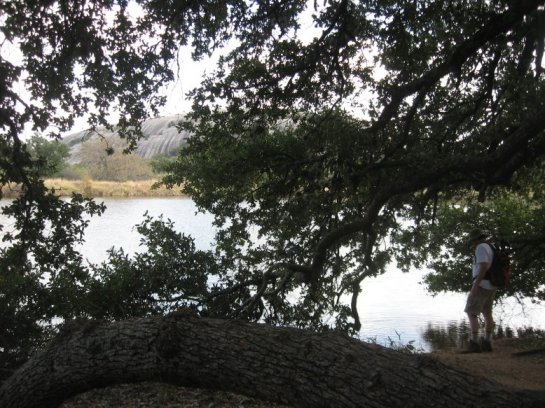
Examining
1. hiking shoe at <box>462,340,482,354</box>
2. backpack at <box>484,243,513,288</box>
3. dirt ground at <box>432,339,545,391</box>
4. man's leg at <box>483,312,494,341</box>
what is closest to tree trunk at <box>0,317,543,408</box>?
dirt ground at <box>432,339,545,391</box>

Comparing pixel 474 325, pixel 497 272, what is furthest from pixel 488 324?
pixel 497 272

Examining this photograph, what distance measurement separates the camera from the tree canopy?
4824 mm

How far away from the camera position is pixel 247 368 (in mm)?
2652

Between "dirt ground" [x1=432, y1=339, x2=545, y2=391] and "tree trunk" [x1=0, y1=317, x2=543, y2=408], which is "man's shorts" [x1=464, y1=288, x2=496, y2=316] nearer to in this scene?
"dirt ground" [x1=432, y1=339, x2=545, y2=391]

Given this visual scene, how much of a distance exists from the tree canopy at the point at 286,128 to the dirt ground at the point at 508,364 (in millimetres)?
1724

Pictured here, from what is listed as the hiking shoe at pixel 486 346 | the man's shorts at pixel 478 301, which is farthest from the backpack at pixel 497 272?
the hiking shoe at pixel 486 346

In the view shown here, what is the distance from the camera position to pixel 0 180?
4570 mm

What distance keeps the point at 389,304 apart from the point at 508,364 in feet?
19.7

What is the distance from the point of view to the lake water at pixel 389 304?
973cm

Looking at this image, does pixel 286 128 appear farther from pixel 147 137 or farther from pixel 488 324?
pixel 488 324

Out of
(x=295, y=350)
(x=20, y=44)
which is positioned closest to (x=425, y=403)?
(x=295, y=350)

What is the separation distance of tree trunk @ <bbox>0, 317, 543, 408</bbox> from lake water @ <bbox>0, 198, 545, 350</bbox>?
5.58 metres

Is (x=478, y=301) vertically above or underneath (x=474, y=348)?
above

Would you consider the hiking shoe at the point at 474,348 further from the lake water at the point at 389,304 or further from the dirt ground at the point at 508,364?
the lake water at the point at 389,304
